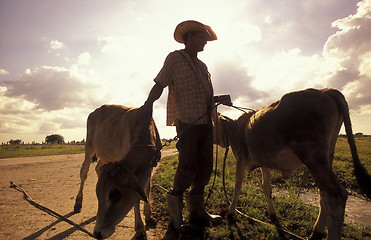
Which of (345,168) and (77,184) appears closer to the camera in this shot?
(77,184)

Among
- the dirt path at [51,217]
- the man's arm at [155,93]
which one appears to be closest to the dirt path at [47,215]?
the dirt path at [51,217]

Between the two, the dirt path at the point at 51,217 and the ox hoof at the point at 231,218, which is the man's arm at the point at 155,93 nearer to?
the dirt path at the point at 51,217

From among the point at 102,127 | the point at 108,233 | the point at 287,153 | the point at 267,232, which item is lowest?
the point at 267,232

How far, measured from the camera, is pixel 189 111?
12.0 feet

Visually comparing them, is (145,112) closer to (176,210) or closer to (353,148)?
(176,210)

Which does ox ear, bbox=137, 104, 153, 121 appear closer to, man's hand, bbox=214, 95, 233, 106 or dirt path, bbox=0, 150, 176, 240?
man's hand, bbox=214, 95, 233, 106

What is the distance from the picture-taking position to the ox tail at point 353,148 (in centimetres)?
326

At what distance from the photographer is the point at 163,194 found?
659 cm

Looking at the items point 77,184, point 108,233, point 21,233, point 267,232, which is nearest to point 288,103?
point 267,232

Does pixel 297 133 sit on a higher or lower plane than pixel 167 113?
lower

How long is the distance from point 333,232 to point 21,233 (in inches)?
192

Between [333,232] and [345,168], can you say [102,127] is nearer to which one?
[333,232]

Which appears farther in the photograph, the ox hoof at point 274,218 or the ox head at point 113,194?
the ox hoof at point 274,218

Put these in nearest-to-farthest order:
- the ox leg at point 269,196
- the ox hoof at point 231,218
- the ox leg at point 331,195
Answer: the ox leg at point 331,195, the ox hoof at point 231,218, the ox leg at point 269,196
